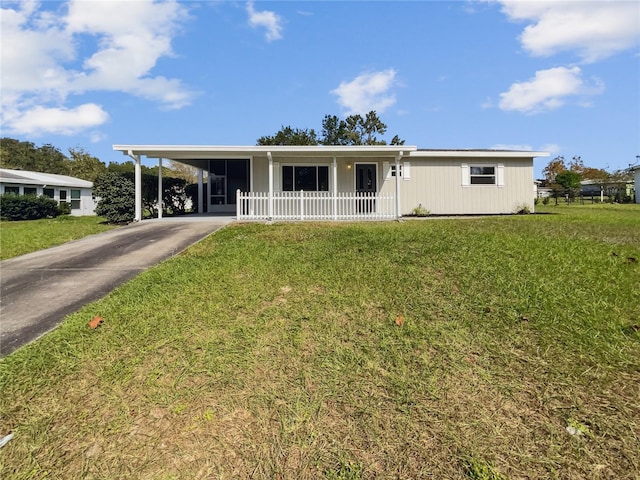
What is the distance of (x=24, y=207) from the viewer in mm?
19109

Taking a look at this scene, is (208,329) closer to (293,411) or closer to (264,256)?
(293,411)

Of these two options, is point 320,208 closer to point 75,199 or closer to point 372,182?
point 372,182

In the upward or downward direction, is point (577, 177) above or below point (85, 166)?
below

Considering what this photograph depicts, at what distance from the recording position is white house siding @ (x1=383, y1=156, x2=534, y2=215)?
53.6ft

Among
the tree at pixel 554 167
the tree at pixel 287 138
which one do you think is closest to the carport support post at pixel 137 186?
the tree at pixel 287 138

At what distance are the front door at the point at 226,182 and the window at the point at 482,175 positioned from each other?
10507 millimetres

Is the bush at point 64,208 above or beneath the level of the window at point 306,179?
beneath

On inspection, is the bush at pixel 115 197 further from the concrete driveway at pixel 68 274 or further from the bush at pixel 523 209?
the bush at pixel 523 209

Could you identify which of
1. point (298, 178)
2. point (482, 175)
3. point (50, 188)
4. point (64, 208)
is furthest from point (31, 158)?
point (482, 175)

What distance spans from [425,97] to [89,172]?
126 feet

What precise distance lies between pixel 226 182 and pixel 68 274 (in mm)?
11966

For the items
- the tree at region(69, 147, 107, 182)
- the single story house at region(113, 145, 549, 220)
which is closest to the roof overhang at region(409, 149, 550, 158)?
the single story house at region(113, 145, 549, 220)

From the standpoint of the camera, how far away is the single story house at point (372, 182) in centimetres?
1412

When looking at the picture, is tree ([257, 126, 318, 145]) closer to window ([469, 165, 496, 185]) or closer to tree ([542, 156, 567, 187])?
window ([469, 165, 496, 185])
